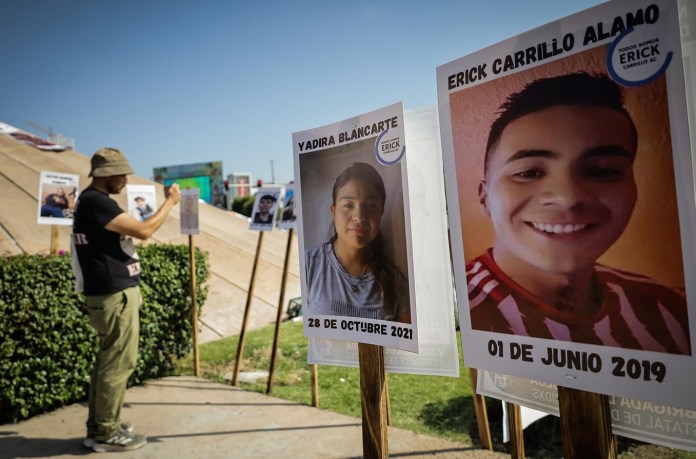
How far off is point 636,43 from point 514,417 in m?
1.80

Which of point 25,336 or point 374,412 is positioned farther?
point 25,336

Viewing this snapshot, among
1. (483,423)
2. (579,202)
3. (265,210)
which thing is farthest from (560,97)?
(265,210)

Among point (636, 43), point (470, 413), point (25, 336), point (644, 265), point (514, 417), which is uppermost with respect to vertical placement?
point (636, 43)

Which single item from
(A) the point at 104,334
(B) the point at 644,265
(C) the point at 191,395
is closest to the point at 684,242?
(B) the point at 644,265

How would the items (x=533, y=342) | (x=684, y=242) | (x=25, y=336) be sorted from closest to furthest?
(x=684, y=242)
(x=533, y=342)
(x=25, y=336)

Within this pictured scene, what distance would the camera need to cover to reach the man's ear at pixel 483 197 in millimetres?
1761

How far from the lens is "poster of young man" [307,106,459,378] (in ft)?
7.37

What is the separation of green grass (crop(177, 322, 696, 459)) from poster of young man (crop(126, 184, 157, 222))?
185 cm

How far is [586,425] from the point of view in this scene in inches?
62.0

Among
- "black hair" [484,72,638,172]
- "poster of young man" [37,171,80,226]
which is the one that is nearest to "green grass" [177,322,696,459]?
"poster of young man" [37,171,80,226]

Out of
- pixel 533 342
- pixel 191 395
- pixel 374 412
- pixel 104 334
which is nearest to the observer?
pixel 533 342

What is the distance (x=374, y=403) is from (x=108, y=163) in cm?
262

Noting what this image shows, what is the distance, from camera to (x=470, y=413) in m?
4.24

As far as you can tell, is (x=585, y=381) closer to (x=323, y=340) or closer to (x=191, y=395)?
(x=323, y=340)
